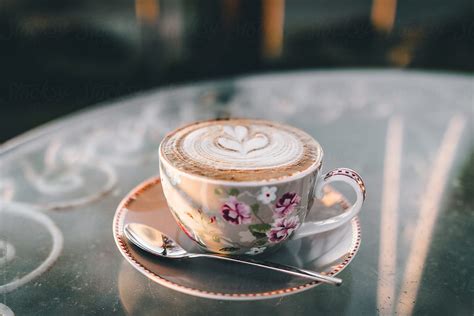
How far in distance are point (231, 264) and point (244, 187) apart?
0.09 m

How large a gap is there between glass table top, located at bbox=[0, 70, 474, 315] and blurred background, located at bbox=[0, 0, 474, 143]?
123 cm

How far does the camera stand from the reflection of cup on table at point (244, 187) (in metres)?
0.45

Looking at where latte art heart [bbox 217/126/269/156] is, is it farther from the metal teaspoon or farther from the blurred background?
the blurred background

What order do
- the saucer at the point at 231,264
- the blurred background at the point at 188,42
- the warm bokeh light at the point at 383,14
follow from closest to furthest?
the saucer at the point at 231,264 < the blurred background at the point at 188,42 < the warm bokeh light at the point at 383,14

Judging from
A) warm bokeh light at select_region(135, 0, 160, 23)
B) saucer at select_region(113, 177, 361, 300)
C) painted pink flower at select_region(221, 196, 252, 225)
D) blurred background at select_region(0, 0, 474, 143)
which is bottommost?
blurred background at select_region(0, 0, 474, 143)

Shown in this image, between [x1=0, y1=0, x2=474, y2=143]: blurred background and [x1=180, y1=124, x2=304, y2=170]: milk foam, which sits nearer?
[x1=180, y1=124, x2=304, y2=170]: milk foam

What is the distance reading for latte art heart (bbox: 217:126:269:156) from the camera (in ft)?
1.64

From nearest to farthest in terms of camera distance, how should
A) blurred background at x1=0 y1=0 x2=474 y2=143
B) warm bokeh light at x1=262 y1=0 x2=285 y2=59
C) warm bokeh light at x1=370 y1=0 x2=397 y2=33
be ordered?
blurred background at x1=0 y1=0 x2=474 y2=143 < warm bokeh light at x1=262 y1=0 x2=285 y2=59 < warm bokeh light at x1=370 y1=0 x2=397 y2=33

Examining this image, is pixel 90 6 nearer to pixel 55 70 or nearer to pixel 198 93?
pixel 55 70

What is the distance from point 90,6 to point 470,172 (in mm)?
2077

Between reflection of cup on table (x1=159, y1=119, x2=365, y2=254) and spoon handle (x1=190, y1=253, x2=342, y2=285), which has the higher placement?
reflection of cup on table (x1=159, y1=119, x2=365, y2=254)

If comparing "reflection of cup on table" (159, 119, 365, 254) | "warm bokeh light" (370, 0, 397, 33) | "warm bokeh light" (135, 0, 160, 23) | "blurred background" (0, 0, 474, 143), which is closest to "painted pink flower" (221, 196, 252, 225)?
"reflection of cup on table" (159, 119, 365, 254)

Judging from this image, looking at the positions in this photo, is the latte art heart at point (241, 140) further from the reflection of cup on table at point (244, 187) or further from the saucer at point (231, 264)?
the saucer at point (231, 264)

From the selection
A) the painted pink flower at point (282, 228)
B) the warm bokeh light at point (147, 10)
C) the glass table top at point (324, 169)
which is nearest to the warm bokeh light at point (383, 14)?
the warm bokeh light at point (147, 10)
